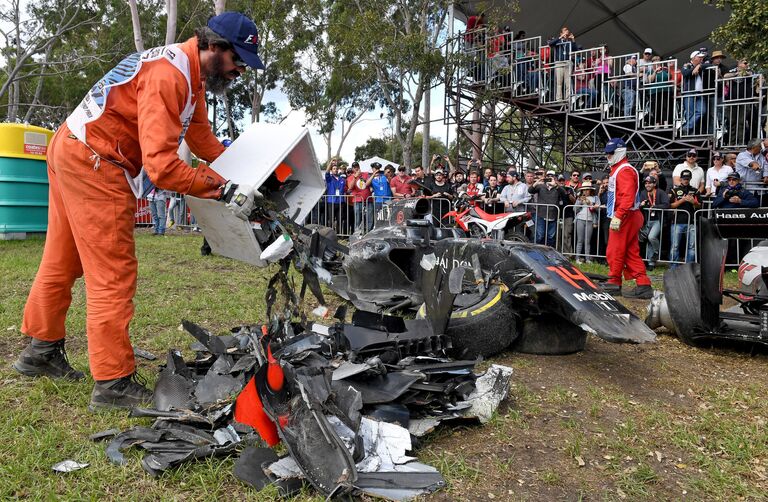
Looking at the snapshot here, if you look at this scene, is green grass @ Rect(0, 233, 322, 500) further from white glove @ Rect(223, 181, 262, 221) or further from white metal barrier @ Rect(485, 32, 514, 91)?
white metal barrier @ Rect(485, 32, 514, 91)

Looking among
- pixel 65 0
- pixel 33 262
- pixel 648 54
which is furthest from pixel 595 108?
pixel 65 0

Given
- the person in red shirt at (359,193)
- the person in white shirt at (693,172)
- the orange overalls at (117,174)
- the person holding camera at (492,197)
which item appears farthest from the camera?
the person in red shirt at (359,193)

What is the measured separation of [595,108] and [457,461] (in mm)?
13258

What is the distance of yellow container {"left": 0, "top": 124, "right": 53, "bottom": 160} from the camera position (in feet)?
31.6

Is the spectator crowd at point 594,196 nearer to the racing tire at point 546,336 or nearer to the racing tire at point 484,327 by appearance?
the racing tire at point 546,336

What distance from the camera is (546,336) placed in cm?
429

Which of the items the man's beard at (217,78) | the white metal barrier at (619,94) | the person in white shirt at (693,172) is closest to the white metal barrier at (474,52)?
the white metal barrier at (619,94)

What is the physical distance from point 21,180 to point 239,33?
8918 millimetres

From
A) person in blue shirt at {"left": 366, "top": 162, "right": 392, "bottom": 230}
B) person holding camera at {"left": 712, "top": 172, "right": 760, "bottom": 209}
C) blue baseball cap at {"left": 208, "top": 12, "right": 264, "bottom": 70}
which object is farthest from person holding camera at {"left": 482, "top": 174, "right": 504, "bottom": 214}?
blue baseball cap at {"left": 208, "top": 12, "right": 264, "bottom": 70}

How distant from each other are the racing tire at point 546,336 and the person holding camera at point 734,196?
5.61 meters

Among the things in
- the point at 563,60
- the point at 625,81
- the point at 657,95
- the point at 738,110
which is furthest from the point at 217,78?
the point at 563,60

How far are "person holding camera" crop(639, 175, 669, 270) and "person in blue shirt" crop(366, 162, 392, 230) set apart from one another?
5167mm

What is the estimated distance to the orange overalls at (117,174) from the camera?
2.70 m

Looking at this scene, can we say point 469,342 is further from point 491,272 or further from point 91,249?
point 91,249
